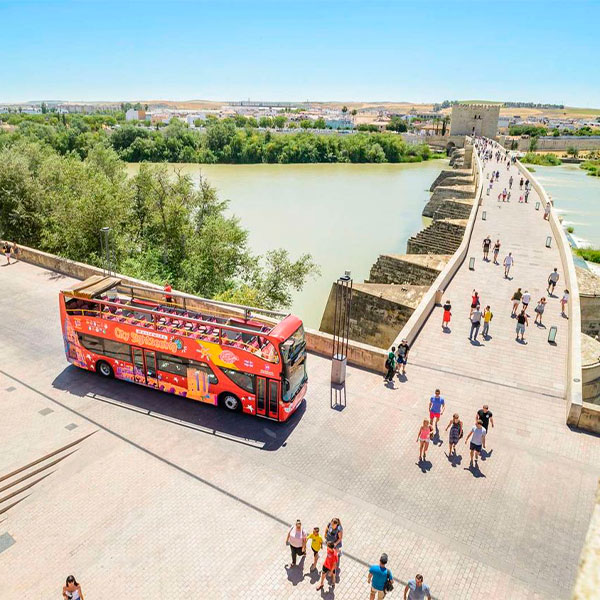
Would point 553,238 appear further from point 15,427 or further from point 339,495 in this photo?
point 15,427

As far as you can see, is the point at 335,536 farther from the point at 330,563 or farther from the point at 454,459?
the point at 454,459

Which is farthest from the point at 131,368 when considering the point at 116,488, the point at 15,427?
the point at 116,488

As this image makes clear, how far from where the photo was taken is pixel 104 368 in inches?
468

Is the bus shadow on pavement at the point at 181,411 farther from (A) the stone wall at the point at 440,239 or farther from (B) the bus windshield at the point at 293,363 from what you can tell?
(A) the stone wall at the point at 440,239

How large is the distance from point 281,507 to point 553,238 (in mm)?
21572

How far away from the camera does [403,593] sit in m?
6.83

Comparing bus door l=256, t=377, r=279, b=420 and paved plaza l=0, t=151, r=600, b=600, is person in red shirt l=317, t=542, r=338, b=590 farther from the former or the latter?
bus door l=256, t=377, r=279, b=420

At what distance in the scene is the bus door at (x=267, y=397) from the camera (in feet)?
32.7

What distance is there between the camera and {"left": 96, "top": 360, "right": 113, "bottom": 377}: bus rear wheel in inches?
465

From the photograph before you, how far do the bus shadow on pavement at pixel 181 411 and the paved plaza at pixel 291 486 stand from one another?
4 cm

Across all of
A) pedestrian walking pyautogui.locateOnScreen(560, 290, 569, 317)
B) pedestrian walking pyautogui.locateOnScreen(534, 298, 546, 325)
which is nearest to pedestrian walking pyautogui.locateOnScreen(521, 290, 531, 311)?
pedestrian walking pyautogui.locateOnScreen(534, 298, 546, 325)

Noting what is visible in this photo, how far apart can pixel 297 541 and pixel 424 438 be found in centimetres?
323

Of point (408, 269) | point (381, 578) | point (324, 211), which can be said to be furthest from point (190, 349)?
point (324, 211)

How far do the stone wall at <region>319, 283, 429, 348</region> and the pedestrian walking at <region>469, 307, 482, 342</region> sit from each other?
8.59 feet
